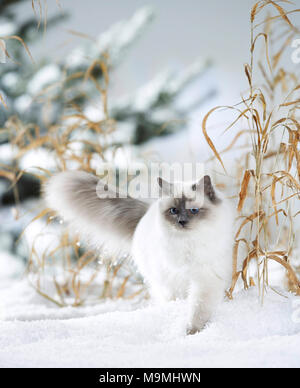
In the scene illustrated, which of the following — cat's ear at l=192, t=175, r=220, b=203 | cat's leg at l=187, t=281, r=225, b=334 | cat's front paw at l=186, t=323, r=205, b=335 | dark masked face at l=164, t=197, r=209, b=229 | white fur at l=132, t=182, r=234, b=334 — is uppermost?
cat's ear at l=192, t=175, r=220, b=203

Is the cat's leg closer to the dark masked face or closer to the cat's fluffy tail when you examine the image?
the dark masked face

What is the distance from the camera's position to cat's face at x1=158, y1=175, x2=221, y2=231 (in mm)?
787

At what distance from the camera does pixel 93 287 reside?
157cm

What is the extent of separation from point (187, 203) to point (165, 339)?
266 millimetres

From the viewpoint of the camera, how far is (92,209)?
936mm

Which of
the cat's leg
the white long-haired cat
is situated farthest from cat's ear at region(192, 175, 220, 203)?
the cat's leg

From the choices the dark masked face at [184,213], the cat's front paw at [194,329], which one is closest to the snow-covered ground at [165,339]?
the cat's front paw at [194,329]

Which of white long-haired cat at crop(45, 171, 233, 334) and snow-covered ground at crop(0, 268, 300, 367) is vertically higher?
white long-haired cat at crop(45, 171, 233, 334)

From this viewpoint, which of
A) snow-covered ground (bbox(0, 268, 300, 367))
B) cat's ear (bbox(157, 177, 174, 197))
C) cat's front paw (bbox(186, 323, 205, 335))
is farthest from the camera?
cat's ear (bbox(157, 177, 174, 197))

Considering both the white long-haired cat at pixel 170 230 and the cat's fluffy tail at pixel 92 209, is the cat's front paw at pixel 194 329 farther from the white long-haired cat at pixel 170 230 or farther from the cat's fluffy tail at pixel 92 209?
the cat's fluffy tail at pixel 92 209

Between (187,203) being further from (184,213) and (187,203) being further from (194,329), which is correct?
(194,329)

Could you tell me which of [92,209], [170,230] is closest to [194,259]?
[170,230]

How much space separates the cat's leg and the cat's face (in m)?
0.12

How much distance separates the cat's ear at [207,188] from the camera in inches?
32.1
